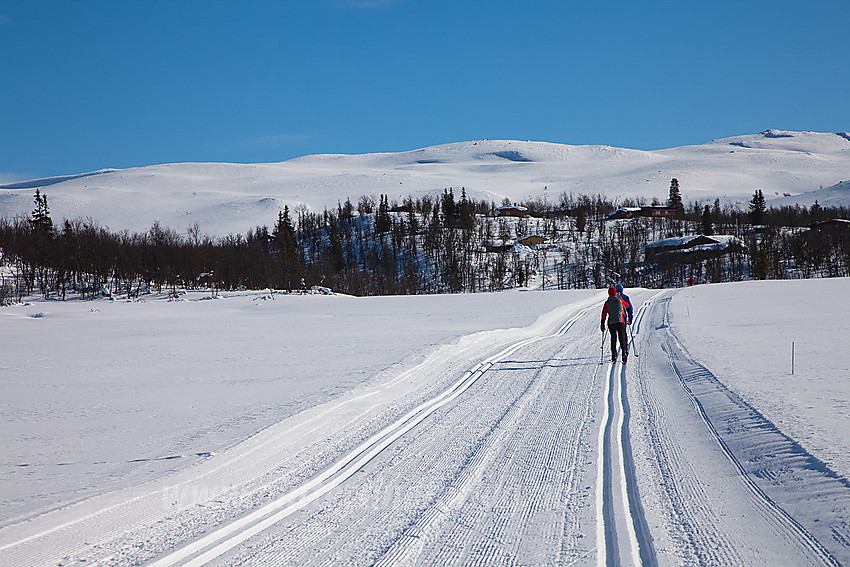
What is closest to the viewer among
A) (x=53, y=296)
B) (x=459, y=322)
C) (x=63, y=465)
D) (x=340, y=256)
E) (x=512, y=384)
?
(x=63, y=465)

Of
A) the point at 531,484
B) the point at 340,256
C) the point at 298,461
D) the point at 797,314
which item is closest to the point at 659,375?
the point at 531,484

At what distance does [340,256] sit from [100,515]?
13427 cm

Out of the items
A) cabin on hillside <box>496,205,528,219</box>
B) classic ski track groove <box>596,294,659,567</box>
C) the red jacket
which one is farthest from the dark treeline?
classic ski track groove <box>596,294,659,567</box>

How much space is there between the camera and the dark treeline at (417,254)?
72375 mm

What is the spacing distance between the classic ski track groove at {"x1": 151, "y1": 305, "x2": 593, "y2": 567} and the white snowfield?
0.08 ft

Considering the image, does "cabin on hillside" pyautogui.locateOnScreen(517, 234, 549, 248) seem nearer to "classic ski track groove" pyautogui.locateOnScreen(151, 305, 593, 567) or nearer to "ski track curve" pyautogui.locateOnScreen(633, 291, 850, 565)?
"ski track curve" pyautogui.locateOnScreen(633, 291, 850, 565)

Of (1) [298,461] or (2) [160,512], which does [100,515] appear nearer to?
(2) [160,512]

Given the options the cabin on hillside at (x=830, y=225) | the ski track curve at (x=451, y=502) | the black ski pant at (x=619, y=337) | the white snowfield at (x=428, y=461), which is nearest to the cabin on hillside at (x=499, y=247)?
the cabin on hillside at (x=830, y=225)

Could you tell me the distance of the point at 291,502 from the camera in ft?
16.6

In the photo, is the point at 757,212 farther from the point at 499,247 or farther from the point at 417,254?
the point at 417,254

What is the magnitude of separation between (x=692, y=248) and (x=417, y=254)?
66847 millimetres

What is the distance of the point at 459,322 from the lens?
24172 millimetres

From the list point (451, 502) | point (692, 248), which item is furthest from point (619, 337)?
point (692, 248)

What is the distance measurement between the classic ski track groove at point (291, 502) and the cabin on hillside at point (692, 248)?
427ft
